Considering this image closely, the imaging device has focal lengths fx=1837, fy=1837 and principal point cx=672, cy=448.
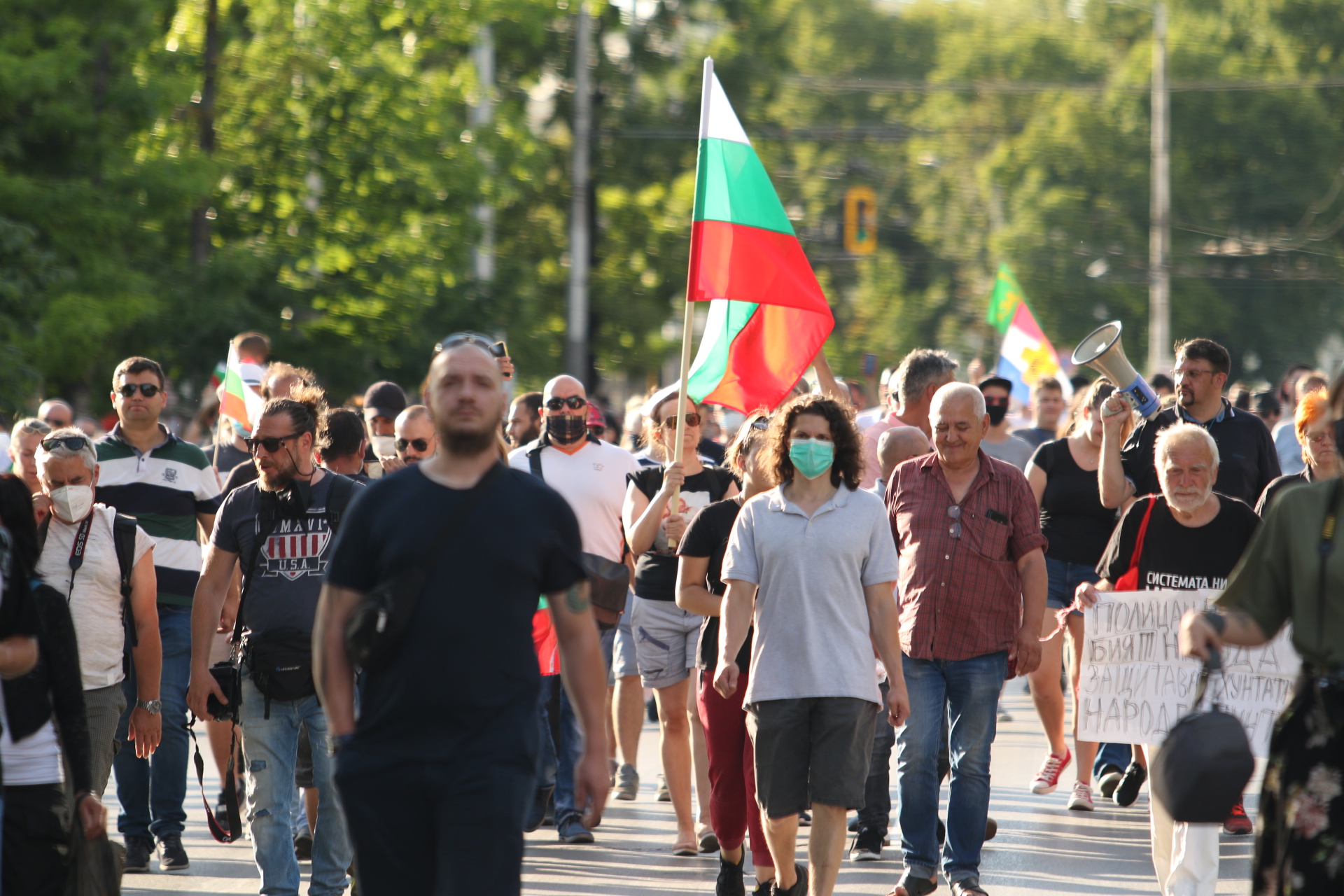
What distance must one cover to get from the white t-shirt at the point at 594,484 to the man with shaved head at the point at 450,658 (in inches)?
167

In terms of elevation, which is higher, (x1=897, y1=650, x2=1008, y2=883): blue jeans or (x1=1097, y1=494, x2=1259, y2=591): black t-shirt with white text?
(x1=1097, y1=494, x2=1259, y2=591): black t-shirt with white text

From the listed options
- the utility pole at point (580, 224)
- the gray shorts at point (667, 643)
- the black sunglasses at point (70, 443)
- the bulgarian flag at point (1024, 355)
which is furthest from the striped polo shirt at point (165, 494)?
the utility pole at point (580, 224)

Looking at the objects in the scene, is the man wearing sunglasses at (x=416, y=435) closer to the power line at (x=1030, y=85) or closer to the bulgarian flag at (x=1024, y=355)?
the bulgarian flag at (x=1024, y=355)

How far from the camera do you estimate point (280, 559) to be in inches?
260

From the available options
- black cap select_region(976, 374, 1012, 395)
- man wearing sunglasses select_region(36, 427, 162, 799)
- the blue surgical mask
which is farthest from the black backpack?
black cap select_region(976, 374, 1012, 395)

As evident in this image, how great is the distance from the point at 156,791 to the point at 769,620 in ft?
10.8

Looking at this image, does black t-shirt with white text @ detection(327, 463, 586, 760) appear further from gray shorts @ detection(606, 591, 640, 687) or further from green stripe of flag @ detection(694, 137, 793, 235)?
gray shorts @ detection(606, 591, 640, 687)

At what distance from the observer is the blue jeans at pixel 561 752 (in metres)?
8.77

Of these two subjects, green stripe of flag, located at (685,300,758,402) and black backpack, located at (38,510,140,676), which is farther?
green stripe of flag, located at (685,300,758,402)

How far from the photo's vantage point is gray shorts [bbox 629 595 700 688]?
8.41 m

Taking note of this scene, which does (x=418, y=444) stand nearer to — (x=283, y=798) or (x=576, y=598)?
(x=283, y=798)

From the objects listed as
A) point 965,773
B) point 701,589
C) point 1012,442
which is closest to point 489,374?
point 701,589

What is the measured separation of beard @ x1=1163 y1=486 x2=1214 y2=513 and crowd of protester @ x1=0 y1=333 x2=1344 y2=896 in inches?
0.6

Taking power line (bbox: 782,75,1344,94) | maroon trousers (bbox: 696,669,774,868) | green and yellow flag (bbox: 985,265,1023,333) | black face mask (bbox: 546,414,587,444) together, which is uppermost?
power line (bbox: 782,75,1344,94)
